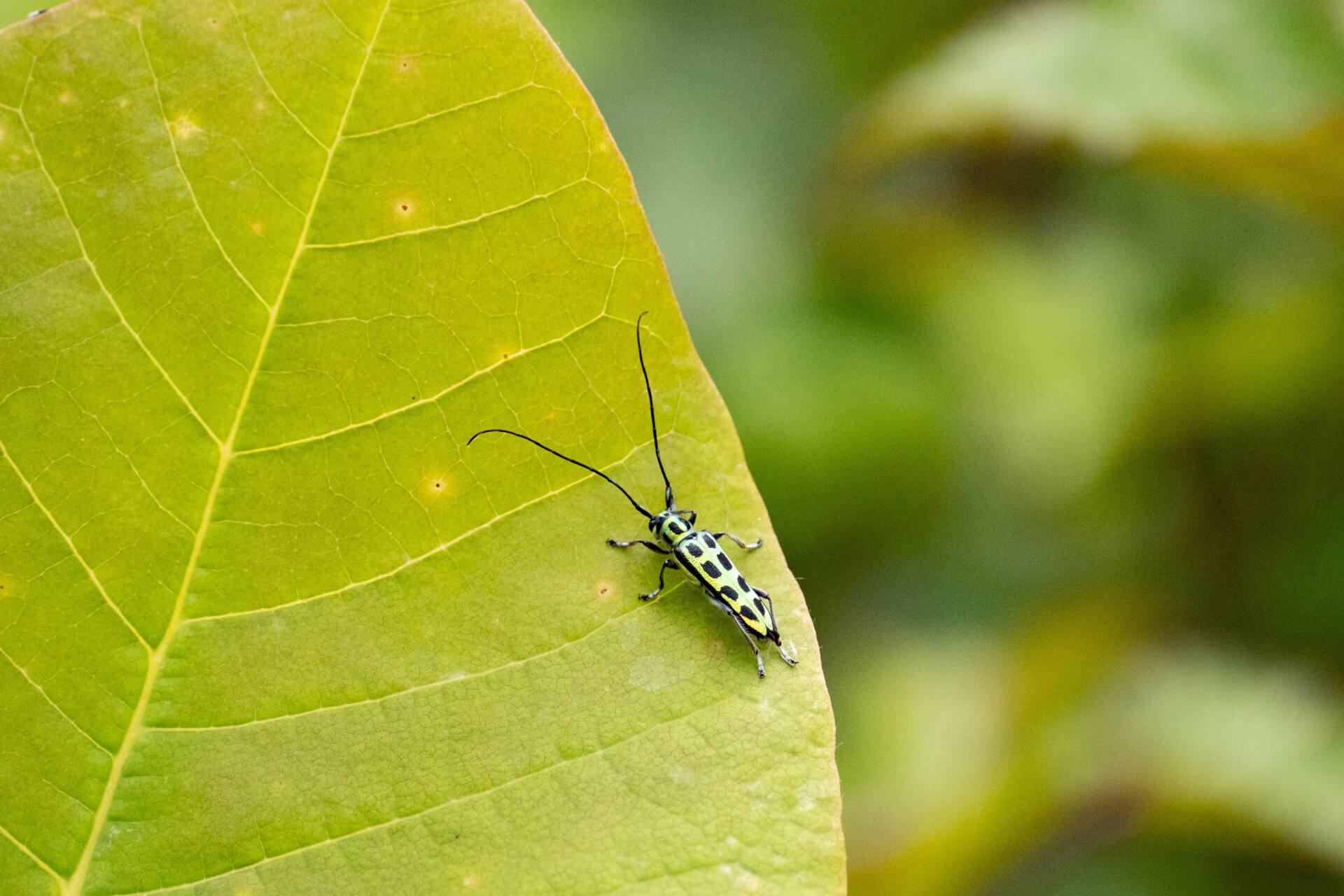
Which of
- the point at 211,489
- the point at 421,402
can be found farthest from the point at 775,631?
the point at 211,489

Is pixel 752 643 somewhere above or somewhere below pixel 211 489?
below

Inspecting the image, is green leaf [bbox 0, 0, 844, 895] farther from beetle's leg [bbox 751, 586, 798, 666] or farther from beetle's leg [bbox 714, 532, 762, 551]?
beetle's leg [bbox 714, 532, 762, 551]

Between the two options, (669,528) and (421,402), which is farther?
(669,528)

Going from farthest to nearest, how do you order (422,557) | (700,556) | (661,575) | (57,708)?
(700,556)
(661,575)
(422,557)
(57,708)

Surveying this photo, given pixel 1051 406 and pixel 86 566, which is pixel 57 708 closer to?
pixel 86 566

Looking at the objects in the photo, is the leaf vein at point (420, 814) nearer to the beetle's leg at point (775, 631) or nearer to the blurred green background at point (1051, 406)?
the beetle's leg at point (775, 631)

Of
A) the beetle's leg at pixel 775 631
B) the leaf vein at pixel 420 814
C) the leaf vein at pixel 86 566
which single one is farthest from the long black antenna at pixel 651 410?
the leaf vein at pixel 86 566

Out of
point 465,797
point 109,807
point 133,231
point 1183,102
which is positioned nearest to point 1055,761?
point 1183,102

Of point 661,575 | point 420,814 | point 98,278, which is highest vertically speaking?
point 98,278
